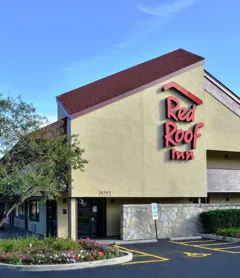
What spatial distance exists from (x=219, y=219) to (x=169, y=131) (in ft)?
18.3

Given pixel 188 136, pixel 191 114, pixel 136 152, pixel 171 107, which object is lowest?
pixel 136 152

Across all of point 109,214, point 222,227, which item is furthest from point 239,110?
point 109,214

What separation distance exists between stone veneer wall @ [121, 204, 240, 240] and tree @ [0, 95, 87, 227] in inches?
193

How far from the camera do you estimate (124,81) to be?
21953mm

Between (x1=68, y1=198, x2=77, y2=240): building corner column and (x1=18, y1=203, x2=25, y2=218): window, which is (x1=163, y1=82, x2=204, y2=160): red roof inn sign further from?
(x1=18, y1=203, x2=25, y2=218): window

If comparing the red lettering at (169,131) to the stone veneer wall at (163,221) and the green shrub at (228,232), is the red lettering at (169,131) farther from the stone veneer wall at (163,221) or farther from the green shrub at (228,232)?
the green shrub at (228,232)

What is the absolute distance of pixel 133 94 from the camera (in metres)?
21.0

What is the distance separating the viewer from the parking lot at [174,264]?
10758 mm

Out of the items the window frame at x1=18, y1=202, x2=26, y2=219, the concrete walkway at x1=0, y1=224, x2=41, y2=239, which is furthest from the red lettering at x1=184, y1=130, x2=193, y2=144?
the window frame at x1=18, y1=202, x2=26, y2=219

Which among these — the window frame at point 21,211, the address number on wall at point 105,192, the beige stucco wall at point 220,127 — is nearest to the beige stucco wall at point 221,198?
the beige stucco wall at point 220,127

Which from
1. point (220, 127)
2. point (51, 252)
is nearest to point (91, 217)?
point (220, 127)

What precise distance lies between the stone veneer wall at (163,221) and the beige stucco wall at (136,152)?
741 mm

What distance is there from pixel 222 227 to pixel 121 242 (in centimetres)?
592

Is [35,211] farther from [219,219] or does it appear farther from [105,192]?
[219,219]
